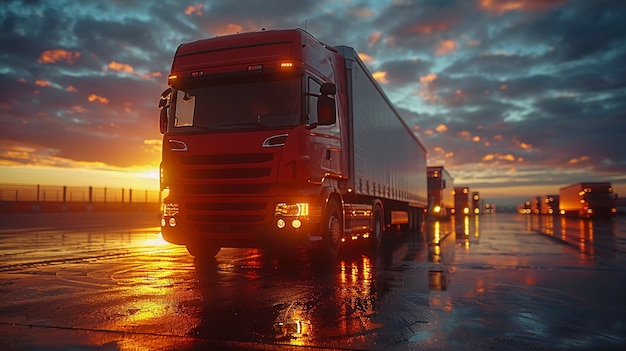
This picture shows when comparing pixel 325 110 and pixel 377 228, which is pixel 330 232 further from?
pixel 377 228

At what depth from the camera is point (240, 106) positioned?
9180 millimetres

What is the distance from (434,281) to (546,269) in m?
2.89

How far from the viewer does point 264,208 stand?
8797 millimetres

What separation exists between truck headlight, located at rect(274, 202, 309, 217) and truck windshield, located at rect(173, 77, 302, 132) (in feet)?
4.42

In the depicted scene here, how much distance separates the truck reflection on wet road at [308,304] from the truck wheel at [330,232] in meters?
0.33

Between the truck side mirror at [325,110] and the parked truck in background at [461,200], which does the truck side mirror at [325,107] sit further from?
the parked truck in background at [461,200]

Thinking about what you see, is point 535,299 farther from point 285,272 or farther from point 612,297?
point 285,272

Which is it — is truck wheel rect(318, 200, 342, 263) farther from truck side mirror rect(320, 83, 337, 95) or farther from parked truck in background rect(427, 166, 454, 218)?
parked truck in background rect(427, 166, 454, 218)

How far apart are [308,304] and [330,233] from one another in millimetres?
3849

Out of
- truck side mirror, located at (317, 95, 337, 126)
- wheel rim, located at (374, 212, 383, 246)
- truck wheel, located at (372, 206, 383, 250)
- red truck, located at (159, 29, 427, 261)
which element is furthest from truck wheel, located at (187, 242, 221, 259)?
wheel rim, located at (374, 212, 383, 246)

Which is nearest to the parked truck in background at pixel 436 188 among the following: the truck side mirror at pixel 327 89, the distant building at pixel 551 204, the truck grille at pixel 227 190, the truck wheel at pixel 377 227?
the truck wheel at pixel 377 227

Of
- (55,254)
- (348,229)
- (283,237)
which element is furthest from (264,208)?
(55,254)

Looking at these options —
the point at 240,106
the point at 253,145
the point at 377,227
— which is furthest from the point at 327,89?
the point at 377,227

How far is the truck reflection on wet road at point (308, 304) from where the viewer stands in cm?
464
